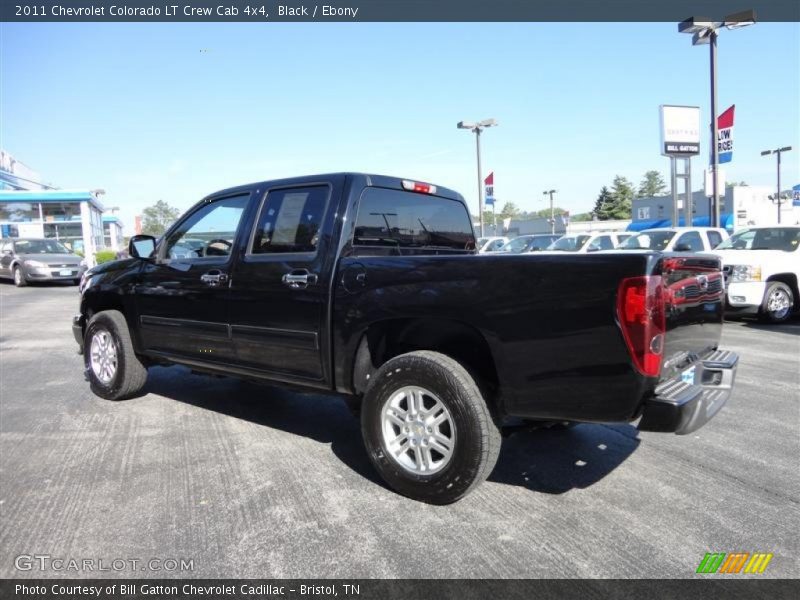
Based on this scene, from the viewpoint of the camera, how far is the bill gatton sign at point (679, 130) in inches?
857

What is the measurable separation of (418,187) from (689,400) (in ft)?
8.15

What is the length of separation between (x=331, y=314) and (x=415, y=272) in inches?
27.2

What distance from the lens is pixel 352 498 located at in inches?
131

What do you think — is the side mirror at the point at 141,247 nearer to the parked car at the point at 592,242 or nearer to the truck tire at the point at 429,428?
the truck tire at the point at 429,428

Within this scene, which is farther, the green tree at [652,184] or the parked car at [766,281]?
the green tree at [652,184]

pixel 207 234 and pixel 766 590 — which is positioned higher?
pixel 207 234

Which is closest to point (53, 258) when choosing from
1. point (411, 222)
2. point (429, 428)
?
point (411, 222)

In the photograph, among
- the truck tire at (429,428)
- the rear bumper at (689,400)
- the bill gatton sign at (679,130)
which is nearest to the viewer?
the rear bumper at (689,400)

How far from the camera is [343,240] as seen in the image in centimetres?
372

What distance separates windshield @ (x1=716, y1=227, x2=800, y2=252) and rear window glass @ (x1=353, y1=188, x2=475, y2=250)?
7.79 m

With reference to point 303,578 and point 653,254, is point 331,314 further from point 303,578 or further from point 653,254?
point 653,254

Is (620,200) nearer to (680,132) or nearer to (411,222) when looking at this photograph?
(680,132)

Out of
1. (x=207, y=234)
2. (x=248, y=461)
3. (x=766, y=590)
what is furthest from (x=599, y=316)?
(x=207, y=234)

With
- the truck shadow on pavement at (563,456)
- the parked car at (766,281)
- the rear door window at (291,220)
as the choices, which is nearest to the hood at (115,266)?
the rear door window at (291,220)
